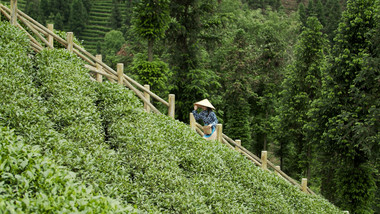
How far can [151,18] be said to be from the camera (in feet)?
64.5

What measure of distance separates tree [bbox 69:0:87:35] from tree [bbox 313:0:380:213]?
255ft

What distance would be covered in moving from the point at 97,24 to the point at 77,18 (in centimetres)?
679

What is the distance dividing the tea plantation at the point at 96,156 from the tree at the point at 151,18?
9724 mm

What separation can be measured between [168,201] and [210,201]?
146cm

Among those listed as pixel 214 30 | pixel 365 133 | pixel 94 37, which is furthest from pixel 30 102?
pixel 94 37

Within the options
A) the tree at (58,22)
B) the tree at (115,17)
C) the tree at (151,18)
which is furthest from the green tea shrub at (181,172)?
the tree at (115,17)

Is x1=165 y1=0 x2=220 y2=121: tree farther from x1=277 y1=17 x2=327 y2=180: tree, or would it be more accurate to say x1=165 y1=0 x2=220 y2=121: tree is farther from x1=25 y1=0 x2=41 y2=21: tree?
x1=25 y1=0 x2=41 y2=21: tree

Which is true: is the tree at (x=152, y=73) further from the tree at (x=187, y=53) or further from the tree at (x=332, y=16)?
the tree at (x=332, y=16)

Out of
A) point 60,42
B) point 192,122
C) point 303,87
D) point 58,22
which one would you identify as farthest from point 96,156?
point 58,22

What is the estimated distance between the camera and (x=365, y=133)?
17.7 meters

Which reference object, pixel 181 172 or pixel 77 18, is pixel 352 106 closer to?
pixel 181 172

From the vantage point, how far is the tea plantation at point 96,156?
4.67m

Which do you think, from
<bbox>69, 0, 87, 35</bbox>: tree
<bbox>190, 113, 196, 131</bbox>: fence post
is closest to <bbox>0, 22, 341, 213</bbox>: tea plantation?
<bbox>190, 113, 196, 131</bbox>: fence post

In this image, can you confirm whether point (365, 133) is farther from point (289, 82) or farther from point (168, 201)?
point (168, 201)
